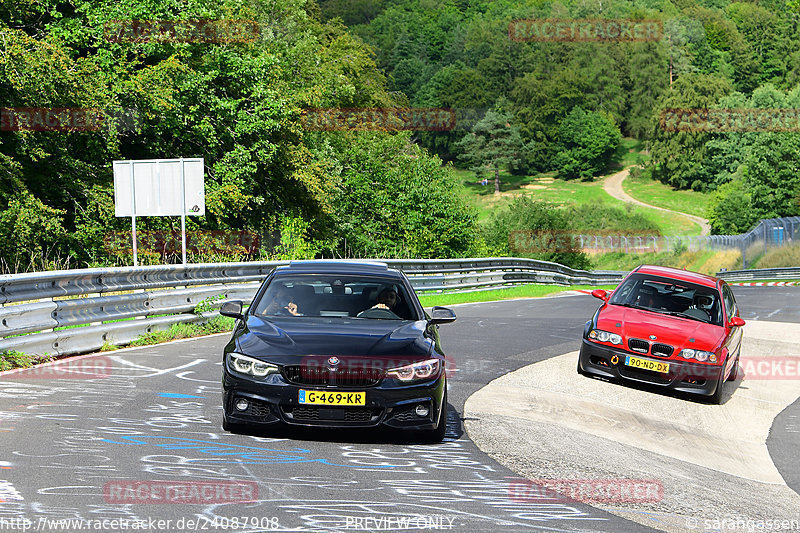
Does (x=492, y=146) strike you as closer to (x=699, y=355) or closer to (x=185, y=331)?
(x=185, y=331)

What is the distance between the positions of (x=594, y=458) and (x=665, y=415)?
3433 millimetres

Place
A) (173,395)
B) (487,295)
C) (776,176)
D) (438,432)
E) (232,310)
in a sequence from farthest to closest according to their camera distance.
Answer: (776,176)
(487,295)
(173,395)
(232,310)
(438,432)

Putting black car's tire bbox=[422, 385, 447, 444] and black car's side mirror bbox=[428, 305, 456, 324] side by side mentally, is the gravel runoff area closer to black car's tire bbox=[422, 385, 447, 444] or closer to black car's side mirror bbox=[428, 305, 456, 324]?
black car's tire bbox=[422, 385, 447, 444]

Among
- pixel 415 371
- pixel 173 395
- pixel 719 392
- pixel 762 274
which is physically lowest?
pixel 762 274

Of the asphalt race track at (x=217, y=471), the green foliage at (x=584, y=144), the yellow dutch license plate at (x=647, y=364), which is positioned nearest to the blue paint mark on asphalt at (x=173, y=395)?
the asphalt race track at (x=217, y=471)

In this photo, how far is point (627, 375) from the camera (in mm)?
11938

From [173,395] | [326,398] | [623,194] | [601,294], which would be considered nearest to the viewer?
[326,398]

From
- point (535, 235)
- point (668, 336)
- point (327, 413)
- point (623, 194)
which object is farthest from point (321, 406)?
point (623, 194)

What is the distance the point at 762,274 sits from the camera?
57.8 meters

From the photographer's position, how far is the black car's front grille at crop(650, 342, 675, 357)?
11.8m

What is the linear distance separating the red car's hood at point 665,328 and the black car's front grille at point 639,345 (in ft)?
0.18

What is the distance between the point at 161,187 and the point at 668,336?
11141mm

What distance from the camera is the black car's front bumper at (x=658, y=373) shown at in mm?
11641

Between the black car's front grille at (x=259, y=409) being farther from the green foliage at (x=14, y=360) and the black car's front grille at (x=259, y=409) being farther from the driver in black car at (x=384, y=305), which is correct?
the green foliage at (x=14, y=360)
